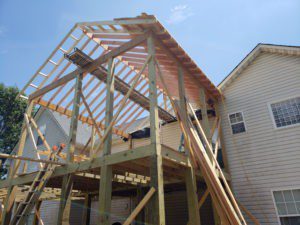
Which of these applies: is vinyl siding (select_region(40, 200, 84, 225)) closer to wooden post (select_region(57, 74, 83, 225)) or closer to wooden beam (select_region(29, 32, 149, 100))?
wooden beam (select_region(29, 32, 149, 100))

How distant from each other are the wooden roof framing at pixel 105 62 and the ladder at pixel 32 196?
2225mm

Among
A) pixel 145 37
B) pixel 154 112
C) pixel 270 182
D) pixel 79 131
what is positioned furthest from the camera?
pixel 79 131

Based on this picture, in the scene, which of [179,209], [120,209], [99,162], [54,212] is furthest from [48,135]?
[99,162]

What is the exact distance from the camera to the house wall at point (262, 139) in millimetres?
8789

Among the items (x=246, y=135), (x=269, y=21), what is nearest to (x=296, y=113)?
(x=246, y=135)

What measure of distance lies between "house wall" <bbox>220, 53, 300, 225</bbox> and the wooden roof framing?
4.87 feet

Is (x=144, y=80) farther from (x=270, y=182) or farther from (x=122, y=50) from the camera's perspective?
(x=270, y=182)

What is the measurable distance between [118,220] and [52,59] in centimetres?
1048

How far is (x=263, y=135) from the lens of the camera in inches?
381

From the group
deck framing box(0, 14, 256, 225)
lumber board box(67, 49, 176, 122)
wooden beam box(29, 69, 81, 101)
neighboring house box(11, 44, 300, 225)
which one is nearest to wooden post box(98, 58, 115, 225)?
deck framing box(0, 14, 256, 225)

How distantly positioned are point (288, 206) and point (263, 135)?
2.84 metres

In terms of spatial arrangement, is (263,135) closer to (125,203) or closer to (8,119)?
(125,203)

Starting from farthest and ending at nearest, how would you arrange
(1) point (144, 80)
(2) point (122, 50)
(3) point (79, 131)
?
(3) point (79, 131), (1) point (144, 80), (2) point (122, 50)

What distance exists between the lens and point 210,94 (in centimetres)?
1070
